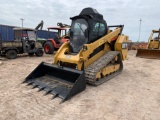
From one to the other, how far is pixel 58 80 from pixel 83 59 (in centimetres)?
103

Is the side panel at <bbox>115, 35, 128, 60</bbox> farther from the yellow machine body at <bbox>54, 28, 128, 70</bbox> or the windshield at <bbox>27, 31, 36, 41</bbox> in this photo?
the windshield at <bbox>27, 31, 36, 41</bbox>

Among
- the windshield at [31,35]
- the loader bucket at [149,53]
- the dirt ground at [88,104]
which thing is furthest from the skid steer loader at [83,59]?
the loader bucket at [149,53]

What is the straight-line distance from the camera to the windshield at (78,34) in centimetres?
611

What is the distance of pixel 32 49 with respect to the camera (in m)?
12.0

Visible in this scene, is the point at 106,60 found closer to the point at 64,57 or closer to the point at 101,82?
the point at 101,82

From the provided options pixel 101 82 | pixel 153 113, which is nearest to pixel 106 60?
pixel 101 82

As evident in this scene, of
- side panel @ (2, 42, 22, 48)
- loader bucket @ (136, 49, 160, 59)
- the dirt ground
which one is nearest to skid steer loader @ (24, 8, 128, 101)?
the dirt ground

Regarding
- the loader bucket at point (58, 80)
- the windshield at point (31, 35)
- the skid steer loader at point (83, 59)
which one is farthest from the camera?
the windshield at point (31, 35)

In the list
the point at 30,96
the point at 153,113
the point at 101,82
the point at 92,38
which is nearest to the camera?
the point at 153,113

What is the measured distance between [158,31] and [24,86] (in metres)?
13.3

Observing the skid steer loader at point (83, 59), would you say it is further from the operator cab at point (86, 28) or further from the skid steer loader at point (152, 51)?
the skid steer loader at point (152, 51)

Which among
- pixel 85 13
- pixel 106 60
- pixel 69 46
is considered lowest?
pixel 106 60

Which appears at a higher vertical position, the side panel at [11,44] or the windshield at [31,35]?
the windshield at [31,35]

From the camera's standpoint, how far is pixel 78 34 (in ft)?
20.6
